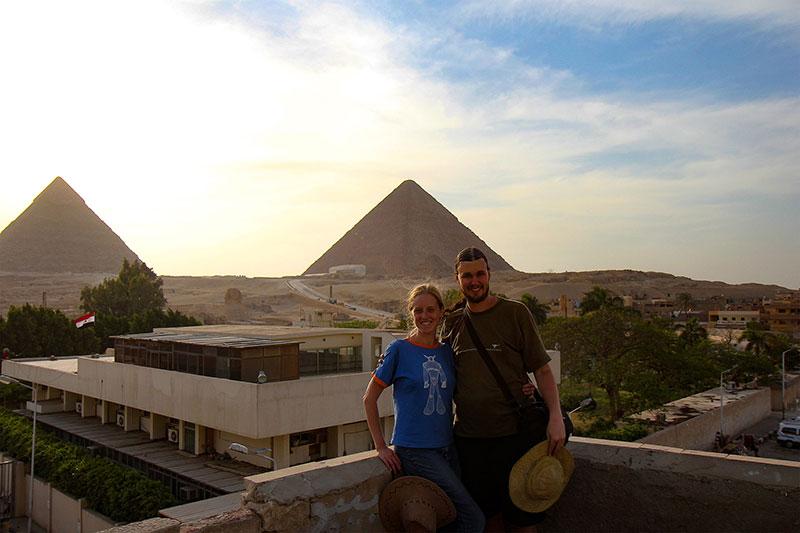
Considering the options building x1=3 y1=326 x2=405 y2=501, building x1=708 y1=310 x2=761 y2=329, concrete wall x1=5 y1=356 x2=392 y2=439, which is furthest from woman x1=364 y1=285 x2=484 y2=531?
building x1=708 y1=310 x2=761 y2=329

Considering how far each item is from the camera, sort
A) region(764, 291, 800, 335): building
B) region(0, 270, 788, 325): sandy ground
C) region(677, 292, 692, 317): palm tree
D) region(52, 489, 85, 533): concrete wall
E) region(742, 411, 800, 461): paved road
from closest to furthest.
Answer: region(52, 489, 85, 533): concrete wall
region(742, 411, 800, 461): paved road
region(764, 291, 800, 335): building
region(677, 292, 692, 317): palm tree
region(0, 270, 788, 325): sandy ground

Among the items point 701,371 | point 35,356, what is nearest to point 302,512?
point 701,371

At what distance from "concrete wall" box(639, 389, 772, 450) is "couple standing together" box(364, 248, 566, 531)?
15693mm

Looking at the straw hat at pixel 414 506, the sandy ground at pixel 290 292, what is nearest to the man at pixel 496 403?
the straw hat at pixel 414 506

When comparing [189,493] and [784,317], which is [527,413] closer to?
[189,493]

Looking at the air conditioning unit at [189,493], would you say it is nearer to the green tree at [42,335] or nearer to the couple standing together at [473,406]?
the couple standing together at [473,406]

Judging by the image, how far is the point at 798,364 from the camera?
130ft

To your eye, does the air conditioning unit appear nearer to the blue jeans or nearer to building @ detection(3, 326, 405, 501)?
building @ detection(3, 326, 405, 501)

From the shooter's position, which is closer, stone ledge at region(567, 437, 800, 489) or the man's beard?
Result: stone ledge at region(567, 437, 800, 489)

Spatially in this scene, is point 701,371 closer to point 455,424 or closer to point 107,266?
point 455,424

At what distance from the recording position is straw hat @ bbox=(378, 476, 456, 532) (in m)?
2.99

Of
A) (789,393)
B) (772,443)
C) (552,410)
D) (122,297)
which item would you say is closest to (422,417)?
(552,410)

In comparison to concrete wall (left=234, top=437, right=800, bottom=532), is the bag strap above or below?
above

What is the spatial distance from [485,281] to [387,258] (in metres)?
185
